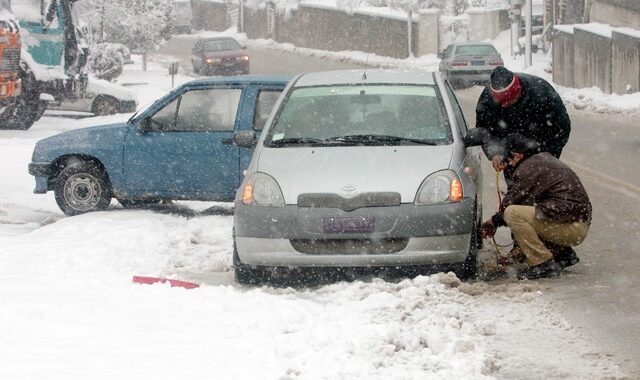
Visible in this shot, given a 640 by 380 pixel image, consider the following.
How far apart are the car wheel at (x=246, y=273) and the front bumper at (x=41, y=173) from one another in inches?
199

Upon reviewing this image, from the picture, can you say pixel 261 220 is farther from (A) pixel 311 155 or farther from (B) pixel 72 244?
(B) pixel 72 244

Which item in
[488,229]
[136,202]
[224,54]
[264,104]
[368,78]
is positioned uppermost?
[368,78]

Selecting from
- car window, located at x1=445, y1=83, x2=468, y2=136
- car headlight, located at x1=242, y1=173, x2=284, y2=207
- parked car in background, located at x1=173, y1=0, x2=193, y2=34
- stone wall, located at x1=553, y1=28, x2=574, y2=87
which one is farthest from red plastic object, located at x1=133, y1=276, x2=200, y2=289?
parked car in background, located at x1=173, y1=0, x2=193, y2=34

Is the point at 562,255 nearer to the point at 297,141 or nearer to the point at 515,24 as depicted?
the point at 297,141

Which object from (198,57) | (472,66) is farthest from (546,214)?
(198,57)

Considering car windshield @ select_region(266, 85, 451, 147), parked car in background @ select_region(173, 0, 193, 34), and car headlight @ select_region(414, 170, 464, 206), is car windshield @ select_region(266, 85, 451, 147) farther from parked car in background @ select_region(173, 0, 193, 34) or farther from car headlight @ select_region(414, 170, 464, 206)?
parked car in background @ select_region(173, 0, 193, 34)

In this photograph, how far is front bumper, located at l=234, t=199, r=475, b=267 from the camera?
9.00 metres

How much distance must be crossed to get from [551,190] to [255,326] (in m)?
2.93

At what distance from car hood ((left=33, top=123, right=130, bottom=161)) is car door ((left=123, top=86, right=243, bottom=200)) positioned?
7.9 inches

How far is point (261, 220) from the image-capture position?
9234 mm

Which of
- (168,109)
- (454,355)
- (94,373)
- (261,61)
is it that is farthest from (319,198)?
(261,61)

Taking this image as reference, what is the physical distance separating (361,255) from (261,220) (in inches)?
31.0

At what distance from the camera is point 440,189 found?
9.19 metres

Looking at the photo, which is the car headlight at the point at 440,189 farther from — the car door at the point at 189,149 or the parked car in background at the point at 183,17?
the parked car in background at the point at 183,17
